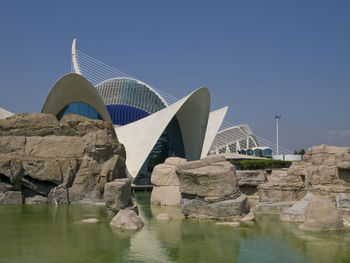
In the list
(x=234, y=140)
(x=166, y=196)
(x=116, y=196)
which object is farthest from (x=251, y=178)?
(x=234, y=140)

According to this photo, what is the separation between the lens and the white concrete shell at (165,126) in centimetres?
2759

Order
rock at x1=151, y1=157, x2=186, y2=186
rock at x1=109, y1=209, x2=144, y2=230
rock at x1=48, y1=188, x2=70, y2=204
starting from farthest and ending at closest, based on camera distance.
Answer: rock at x1=151, y1=157, x2=186, y2=186 → rock at x1=48, y1=188, x2=70, y2=204 → rock at x1=109, y1=209, x2=144, y2=230

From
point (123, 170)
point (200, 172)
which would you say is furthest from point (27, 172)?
point (200, 172)

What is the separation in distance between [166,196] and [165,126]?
11.2 metres

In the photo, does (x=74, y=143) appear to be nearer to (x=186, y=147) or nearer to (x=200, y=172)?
(x=200, y=172)

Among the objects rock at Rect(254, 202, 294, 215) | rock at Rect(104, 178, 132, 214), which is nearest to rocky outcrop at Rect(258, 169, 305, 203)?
rock at Rect(254, 202, 294, 215)

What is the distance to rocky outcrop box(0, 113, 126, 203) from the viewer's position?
54.6ft

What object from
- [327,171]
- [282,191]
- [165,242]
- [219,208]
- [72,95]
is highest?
[72,95]

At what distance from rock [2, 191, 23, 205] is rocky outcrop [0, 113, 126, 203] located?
0.21m

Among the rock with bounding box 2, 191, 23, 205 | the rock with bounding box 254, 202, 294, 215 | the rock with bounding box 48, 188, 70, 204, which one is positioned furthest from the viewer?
the rock with bounding box 48, 188, 70, 204

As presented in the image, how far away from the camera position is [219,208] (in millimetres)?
12266

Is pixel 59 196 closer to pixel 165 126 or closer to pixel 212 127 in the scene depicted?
pixel 165 126

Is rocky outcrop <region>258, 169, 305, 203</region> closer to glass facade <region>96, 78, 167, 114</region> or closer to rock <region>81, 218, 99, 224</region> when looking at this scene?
rock <region>81, 218, 99, 224</region>

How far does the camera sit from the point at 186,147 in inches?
1398
